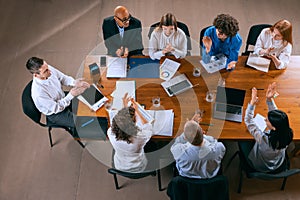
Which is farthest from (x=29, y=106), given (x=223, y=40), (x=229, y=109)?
(x=223, y=40)

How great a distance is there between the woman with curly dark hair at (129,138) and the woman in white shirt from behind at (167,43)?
0.80m

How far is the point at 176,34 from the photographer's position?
149 inches

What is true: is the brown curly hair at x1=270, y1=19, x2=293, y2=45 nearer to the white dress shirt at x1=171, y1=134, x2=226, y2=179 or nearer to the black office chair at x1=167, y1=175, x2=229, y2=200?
the white dress shirt at x1=171, y1=134, x2=226, y2=179

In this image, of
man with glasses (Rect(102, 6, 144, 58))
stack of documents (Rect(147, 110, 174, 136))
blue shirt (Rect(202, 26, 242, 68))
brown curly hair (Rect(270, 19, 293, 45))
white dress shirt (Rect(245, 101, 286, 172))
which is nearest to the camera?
white dress shirt (Rect(245, 101, 286, 172))

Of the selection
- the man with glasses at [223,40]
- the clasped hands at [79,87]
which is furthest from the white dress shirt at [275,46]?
the clasped hands at [79,87]

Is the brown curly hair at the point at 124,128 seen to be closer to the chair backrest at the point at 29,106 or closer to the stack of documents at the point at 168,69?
the stack of documents at the point at 168,69

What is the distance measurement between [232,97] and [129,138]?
3.60 ft

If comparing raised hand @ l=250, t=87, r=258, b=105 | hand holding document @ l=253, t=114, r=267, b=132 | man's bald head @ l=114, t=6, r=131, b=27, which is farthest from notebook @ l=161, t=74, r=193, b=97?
man's bald head @ l=114, t=6, r=131, b=27

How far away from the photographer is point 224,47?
365 cm

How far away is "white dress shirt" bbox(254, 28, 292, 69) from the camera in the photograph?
355 centimetres

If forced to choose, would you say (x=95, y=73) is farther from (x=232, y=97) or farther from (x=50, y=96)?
(x=232, y=97)

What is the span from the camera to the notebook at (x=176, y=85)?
3369mm

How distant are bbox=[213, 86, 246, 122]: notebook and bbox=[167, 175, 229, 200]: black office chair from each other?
0.63 metres

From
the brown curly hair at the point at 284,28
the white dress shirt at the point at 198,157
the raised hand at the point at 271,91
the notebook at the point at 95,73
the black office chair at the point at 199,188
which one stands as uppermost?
the brown curly hair at the point at 284,28
